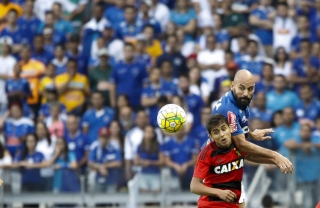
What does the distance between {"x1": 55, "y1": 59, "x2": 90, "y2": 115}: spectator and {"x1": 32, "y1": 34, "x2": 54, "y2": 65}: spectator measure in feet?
2.88

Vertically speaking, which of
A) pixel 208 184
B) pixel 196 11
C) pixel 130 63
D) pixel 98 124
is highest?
pixel 196 11

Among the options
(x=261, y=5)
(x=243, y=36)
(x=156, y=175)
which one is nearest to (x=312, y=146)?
(x=156, y=175)

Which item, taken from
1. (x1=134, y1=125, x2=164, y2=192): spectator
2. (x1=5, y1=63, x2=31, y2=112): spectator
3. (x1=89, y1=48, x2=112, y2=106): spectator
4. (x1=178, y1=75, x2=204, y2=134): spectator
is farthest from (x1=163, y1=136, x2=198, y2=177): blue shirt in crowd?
(x1=5, y1=63, x2=31, y2=112): spectator

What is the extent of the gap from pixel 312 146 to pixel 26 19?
8003 millimetres

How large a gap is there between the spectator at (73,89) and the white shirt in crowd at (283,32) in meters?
4.20

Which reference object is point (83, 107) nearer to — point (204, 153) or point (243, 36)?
point (243, 36)

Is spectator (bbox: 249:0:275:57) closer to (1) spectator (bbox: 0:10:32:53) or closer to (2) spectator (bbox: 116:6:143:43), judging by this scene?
(2) spectator (bbox: 116:6:143:43)

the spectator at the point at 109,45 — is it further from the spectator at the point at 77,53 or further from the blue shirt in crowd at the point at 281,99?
the blue shirt in crowd at the point at 281,99

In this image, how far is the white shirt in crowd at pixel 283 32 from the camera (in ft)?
58.7

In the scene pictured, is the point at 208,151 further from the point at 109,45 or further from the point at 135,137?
the point at 109,45

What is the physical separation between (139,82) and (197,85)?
1276mm

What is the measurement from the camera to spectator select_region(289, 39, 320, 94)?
16.8m

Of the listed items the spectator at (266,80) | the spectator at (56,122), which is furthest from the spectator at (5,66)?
the spectator at (266,80)

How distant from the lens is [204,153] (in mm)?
9703
